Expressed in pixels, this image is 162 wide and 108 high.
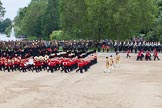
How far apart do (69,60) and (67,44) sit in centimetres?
2299

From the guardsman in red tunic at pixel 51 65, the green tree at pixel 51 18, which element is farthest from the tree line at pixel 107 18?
the guardsman in red tunic at pixel 51 65

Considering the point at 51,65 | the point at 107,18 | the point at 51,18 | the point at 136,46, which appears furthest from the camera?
the point at 51,18

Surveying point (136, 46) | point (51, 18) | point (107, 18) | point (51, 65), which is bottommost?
point (51, 65)

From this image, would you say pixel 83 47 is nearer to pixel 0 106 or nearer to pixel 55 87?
pixel 55 87

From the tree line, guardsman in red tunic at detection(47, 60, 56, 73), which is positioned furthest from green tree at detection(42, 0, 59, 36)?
guardsman in red tunic at detection(47, 60, 56, 73)

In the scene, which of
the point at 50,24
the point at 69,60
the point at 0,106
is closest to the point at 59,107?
the point at 0,106

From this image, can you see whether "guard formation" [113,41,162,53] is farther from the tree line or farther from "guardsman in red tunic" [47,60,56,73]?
"guardsman in red tunic" [47,60,56,73]

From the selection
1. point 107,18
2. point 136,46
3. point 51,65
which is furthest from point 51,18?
point 51,65

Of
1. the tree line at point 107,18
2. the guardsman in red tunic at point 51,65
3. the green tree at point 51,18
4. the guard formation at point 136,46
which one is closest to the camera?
the guardsman in red tunic at point 51,65

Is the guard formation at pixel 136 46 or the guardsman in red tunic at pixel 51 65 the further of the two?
the guard formation at pixel 136 46

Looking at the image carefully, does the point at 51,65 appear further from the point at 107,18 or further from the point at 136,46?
the point at 107,18

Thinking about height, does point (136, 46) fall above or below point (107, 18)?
below

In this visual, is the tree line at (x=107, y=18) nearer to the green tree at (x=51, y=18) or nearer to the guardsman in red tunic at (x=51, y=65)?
the green tree at (x=51, y=18)

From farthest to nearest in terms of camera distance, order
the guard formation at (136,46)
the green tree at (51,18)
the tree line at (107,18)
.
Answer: the green tree at (51,18), the tree line at (107,18), the guard formation at (136,46)
